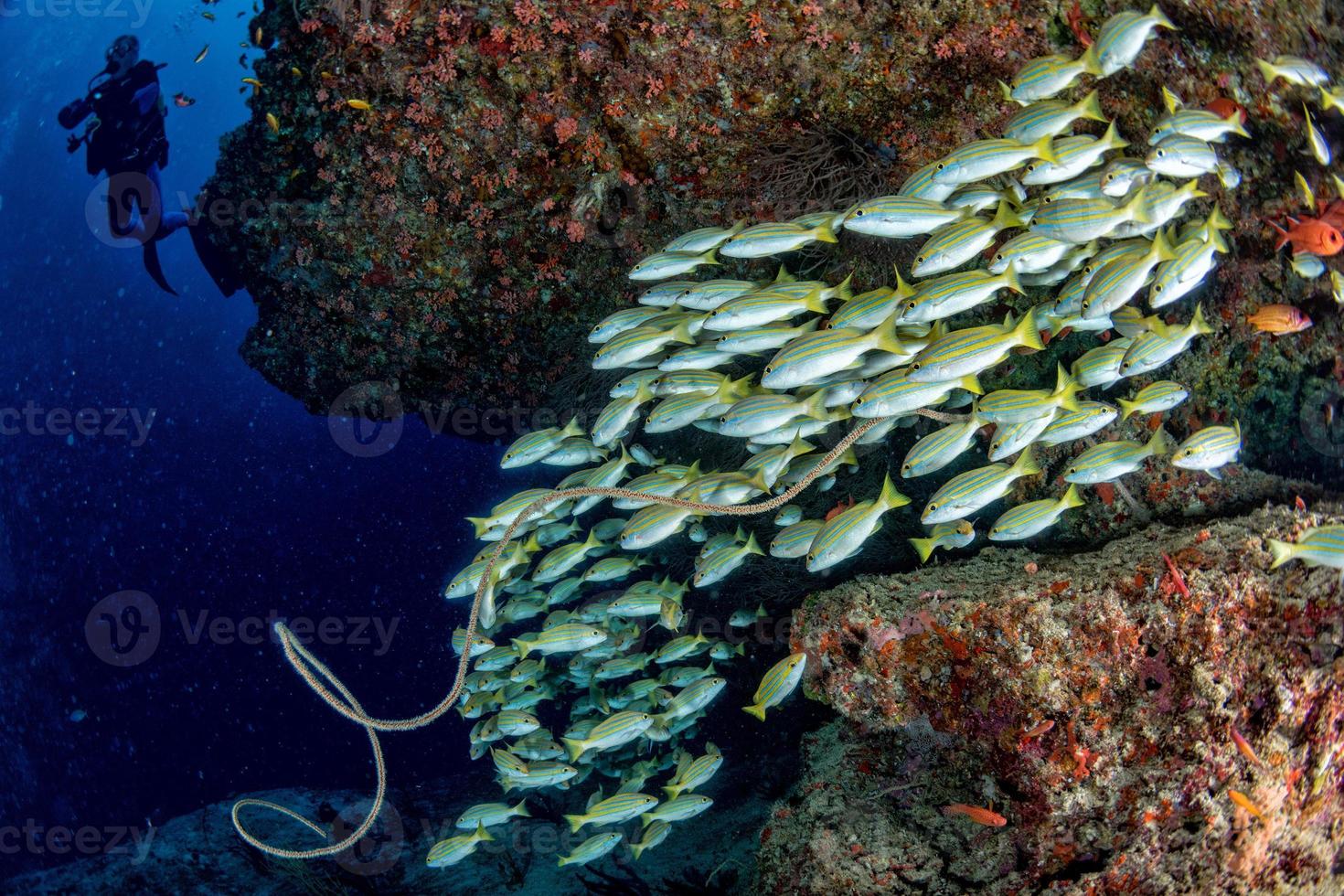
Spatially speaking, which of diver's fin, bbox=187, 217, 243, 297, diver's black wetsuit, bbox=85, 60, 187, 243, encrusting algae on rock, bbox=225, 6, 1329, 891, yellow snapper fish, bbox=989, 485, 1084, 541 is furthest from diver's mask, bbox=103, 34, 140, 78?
yellow snapper fish, bbox=989, 485, 1084, 541

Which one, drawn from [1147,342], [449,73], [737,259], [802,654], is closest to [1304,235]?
[1147,342]

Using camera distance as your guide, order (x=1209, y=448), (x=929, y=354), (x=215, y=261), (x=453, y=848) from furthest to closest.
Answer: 1. (x=215, y=261)
2. (x=453, y=848)
3. (x=1209, y=448)
4. (x=929, y=354)

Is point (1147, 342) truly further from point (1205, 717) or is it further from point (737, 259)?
point (737, 259)

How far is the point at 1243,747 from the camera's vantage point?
296cm

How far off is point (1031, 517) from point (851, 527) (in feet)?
3.26

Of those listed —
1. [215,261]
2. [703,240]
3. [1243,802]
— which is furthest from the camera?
[215,261]

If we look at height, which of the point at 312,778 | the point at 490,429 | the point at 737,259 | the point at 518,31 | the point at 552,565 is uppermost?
the point at 518,31

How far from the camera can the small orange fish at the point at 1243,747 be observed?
296 centimetres

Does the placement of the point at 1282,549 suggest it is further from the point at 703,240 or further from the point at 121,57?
the point at 121,57

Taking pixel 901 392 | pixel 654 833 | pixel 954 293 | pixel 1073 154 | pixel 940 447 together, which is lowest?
pixel 654 833

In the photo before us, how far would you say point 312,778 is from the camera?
81.3 feet

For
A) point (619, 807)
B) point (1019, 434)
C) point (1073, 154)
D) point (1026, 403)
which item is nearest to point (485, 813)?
point (619, 807)

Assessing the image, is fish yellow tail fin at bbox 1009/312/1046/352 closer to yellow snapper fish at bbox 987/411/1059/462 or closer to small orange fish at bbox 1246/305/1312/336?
yellow snapper fish at bbox 987/411/1059/462

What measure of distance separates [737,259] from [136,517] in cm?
5177
